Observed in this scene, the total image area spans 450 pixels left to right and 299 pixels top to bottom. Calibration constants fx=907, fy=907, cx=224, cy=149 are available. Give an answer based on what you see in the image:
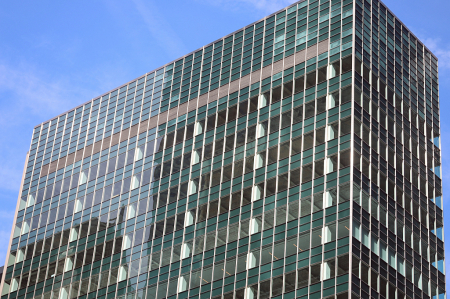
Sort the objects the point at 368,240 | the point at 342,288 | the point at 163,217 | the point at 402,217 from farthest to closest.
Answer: the point at 163,217 < the point at 402,217 < the point at 368,240 < the point at 342,288

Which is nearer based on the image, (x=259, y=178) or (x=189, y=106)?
(x=259, y=178)

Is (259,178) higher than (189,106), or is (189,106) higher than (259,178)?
(189,106)

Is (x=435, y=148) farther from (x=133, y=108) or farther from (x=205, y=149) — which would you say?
(x=133, y=108)

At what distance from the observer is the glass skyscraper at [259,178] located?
83812 millimetres

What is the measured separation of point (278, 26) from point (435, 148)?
73.7ft

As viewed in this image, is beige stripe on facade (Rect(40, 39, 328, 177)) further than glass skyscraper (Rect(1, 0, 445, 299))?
Yes

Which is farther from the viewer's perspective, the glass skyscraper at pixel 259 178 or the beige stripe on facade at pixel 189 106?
the beige stripe on facade at pixel 189 106

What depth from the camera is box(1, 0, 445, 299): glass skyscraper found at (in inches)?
3300

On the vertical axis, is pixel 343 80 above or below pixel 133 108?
below

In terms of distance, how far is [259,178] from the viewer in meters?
91.8

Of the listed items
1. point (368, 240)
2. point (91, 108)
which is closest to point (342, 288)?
point (368, 240)

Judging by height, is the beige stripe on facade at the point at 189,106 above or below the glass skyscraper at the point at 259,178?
above

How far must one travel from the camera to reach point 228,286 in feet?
279

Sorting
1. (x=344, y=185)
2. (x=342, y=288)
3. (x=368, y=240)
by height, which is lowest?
(x=342, y=288)
